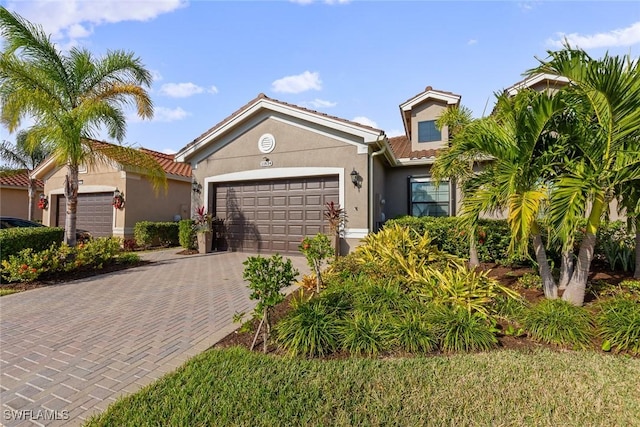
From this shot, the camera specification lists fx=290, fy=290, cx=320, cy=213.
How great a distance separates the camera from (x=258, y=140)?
11.0 metres

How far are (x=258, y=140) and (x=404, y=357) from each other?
9.38 m

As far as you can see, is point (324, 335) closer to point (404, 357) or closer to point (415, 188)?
point (404, 357)

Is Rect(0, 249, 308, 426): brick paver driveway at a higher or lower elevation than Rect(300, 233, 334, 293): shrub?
lower

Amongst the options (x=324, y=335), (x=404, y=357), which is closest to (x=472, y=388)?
(x=404, y=357)

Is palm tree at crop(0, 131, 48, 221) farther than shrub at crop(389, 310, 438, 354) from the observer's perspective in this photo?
Yes

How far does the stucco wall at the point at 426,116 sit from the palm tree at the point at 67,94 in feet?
32.9

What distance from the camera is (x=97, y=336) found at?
3.93m

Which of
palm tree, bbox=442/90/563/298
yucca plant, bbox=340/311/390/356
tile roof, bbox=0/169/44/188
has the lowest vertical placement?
yucca plant, bbox=340/311/390/356

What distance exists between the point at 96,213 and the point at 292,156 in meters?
10.7

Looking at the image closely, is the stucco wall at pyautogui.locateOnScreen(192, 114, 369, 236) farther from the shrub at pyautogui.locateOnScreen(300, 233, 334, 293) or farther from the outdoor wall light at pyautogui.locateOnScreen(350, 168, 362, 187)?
the shrub at pyautogui.locateOnScreen(300, 233, 334, 293)

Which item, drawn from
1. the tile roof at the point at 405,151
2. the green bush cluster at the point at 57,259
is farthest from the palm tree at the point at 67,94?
the tile roof at the point at 405,151

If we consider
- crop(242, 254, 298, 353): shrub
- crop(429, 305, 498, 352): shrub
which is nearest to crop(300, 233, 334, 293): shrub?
crop(242, 254, 298, 353): shrub

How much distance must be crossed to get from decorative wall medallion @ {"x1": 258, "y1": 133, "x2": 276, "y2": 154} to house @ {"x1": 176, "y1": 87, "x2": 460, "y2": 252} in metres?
0.04

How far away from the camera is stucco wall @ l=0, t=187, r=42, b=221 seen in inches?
731
